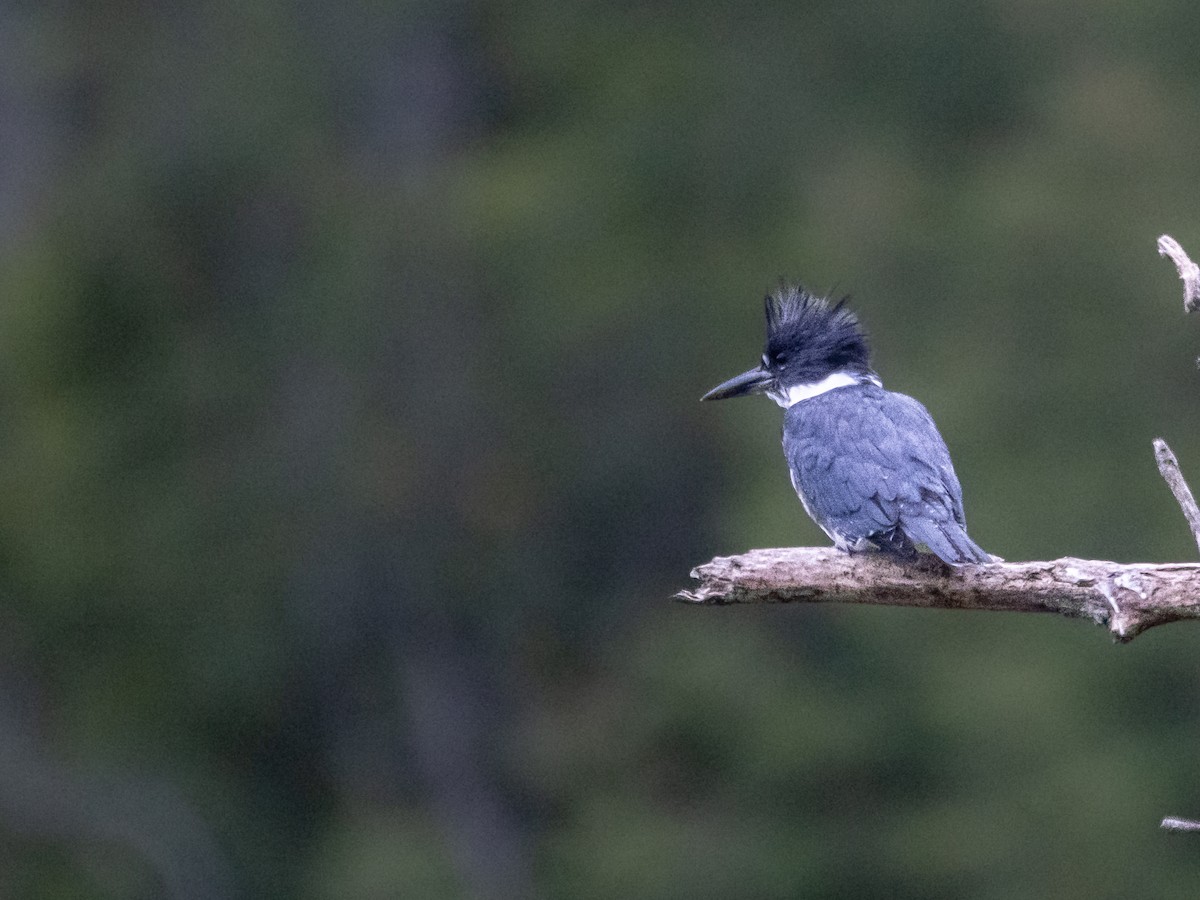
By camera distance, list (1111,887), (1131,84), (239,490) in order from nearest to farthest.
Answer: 1. (1111,887)
2. (1131,84)
3. (239,490)

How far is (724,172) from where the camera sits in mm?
12000

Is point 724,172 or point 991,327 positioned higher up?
point 724,172

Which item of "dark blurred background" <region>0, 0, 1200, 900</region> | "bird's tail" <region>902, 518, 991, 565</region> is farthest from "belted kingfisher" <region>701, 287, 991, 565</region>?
"dark blurred background" <region>0, 0, 1200, 900</region>

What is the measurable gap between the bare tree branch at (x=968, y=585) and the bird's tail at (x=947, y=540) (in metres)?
0.04

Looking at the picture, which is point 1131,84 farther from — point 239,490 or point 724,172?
point 239,490

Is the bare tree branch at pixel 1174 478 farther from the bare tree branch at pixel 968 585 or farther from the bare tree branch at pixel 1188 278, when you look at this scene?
the bare tree branch at pixel 1188 278

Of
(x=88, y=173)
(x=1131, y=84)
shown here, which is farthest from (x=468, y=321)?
(x=1131, y=84)

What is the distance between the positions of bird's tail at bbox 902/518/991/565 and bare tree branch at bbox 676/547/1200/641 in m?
0.04

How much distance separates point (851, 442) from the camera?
4984mm

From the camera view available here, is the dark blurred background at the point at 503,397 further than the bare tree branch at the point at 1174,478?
Yes

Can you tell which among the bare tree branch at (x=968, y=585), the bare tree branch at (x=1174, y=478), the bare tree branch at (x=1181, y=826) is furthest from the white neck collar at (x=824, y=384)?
the bare tree branch at (x=1181, y=826)

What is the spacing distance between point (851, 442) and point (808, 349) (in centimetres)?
91

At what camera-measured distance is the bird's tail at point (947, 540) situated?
4105 millimetres

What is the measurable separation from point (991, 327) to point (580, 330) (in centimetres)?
274
